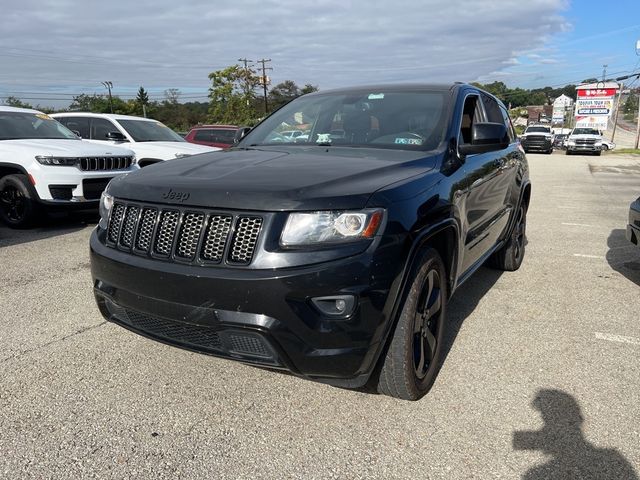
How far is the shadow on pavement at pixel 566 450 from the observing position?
2260mm

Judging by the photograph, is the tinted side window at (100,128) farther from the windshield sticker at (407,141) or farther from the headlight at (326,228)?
the headlight at (326,228)

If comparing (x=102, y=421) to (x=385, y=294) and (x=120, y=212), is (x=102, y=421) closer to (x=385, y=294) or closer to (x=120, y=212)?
(x=120, y=212)

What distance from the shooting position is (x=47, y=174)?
700cm

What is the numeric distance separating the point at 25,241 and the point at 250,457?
5.56 meters

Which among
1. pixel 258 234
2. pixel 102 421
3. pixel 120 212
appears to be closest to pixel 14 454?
pixel 102 421

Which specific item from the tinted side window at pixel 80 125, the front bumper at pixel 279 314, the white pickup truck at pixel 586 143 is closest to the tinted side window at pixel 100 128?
the tinted side window at pixel 80 125

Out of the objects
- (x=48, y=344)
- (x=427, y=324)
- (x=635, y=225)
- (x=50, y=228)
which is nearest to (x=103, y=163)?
(x=50, y=228)

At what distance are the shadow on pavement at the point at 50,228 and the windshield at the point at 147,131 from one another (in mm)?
1956

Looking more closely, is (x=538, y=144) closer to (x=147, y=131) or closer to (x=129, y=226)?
(x=147, y=131)

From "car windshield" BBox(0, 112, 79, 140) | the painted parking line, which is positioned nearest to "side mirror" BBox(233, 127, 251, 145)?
the painted parking line

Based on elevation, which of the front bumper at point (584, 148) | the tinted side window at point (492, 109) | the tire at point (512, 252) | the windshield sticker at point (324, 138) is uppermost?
the tinted side window at point (492, 109)

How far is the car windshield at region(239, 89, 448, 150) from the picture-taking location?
343 centimetres

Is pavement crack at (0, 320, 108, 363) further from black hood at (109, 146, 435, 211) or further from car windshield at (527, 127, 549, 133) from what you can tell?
car windshield at (527, 127, 549, 133)

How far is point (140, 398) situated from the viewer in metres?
2.82
